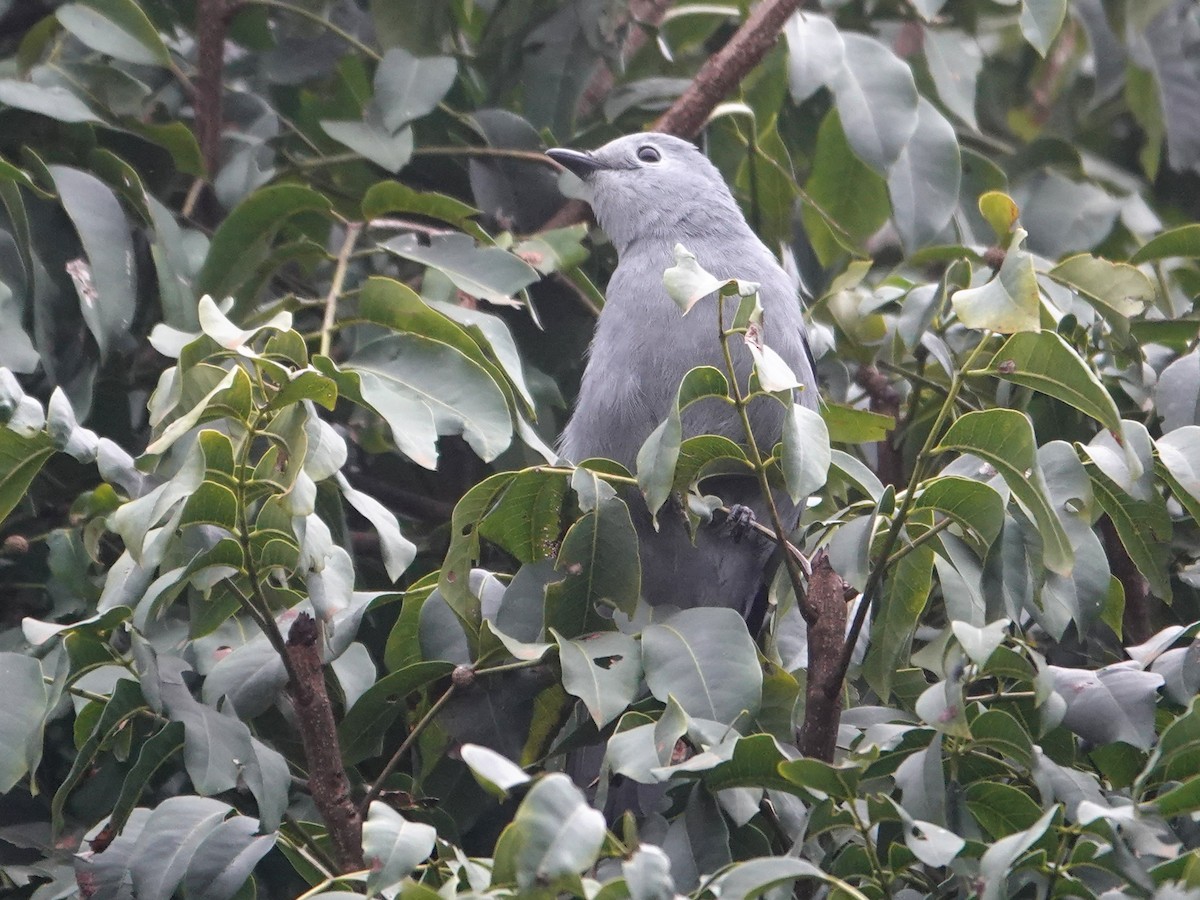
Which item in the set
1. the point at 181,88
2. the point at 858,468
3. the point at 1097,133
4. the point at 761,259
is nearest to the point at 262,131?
the point at 181,88

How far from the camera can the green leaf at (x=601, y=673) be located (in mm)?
2125

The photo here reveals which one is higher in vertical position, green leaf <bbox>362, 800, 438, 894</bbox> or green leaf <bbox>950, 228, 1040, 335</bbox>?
green leaf <bbox>950, 228, 1040, 335</bbox>

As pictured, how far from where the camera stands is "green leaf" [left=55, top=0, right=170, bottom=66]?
130 inches

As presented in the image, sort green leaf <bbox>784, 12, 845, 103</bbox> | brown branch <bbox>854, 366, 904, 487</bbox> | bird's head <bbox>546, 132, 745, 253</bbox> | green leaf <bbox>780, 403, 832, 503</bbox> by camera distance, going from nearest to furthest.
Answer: green leaf <bbox>780, 403, 832, 503</bbox> → green leaf <bbox>784, 12, 845, 103</bbox> → brown branch <bbox>854, 366, 904, 487</bbox> → bird's head <bbox>546, 132, 745, 253</bbox>

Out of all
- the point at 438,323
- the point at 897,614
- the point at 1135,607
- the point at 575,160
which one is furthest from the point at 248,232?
the point at 1135,607

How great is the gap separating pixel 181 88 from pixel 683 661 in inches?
102

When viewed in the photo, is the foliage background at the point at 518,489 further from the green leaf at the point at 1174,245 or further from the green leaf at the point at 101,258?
the green leaf at the point at 1174,245

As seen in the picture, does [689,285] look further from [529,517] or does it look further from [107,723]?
[107,723]

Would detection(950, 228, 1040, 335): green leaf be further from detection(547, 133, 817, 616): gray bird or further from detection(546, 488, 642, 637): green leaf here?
detection(547, 133, 817, 616): gray bird

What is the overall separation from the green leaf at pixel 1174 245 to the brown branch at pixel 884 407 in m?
0.81

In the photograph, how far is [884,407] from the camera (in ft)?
12.0

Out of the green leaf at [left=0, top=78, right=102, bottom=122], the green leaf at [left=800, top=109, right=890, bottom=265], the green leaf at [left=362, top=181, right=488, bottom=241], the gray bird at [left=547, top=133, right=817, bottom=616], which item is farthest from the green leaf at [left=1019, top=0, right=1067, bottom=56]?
the green leaf at [left=0, top=78, right=102, bottom=122]

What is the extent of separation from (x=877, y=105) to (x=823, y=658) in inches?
67.5

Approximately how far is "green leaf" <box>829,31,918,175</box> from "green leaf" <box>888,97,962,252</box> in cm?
8
